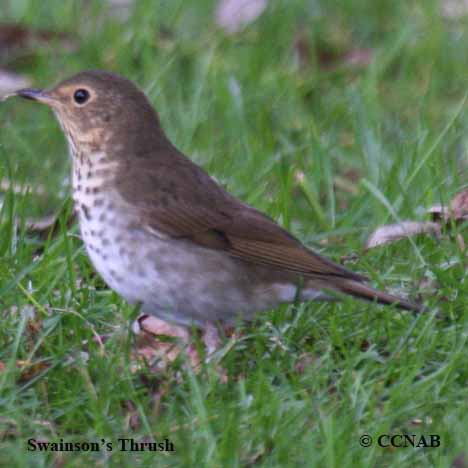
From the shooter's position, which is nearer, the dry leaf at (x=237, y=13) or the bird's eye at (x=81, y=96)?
the bird's eye at (x=81, y=96)

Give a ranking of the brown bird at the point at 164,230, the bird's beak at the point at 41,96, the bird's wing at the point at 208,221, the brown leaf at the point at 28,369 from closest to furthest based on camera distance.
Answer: the brown leaf at the point at 28,369 < the brown bird at the point at 164,230 < the bird's wing at the point at 208,221 < the bird's beak at the point at 41,96

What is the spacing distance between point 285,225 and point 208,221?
2.78ft

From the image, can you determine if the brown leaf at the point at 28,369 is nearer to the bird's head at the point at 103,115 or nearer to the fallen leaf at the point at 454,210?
the bird's head at the point at 103,115

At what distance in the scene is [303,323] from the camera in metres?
5.37

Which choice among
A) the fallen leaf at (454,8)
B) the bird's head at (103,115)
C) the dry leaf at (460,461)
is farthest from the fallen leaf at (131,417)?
the fallen leaf at (454,8)

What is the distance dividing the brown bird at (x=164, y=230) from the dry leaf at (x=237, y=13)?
363 cm

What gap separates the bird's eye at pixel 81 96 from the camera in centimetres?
556

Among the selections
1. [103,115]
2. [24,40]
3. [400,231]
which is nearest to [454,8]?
[24,40]

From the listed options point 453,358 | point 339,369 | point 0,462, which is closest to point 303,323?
point 339,369

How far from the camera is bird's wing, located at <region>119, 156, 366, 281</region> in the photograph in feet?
17.4

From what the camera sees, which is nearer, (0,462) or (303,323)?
(0,462)

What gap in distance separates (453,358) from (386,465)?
2.12 feet

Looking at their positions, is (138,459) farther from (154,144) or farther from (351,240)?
(351,240)

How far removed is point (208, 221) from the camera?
5422mm
